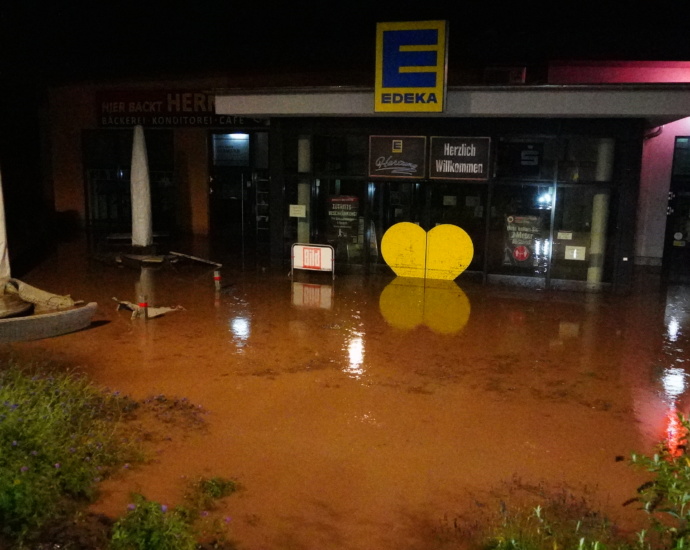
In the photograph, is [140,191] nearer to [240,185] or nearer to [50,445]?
[240,185]

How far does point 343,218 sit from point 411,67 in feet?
12.3

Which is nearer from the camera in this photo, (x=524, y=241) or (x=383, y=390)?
(x=383, y=390)

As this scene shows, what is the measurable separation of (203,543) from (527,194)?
10398mm

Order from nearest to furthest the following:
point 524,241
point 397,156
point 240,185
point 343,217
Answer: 1. point 524,241
2. point 397,156
3. point 343,217
4. point 240,185

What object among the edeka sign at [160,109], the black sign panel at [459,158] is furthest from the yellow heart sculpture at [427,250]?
the edeka sign at [160,109]

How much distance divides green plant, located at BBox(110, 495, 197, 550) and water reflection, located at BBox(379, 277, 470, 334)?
20.5 ft

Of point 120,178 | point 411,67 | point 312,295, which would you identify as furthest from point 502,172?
point 120,178

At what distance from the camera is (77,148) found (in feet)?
70.1

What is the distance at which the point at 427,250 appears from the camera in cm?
1388

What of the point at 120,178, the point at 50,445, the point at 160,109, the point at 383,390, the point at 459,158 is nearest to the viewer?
the point at 50,445

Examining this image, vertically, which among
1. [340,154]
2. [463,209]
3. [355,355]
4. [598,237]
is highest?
[340,154]

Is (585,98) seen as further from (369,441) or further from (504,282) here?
(369,441)

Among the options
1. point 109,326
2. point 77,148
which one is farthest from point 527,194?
point 77,148

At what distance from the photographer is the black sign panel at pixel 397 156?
13.5 metres
